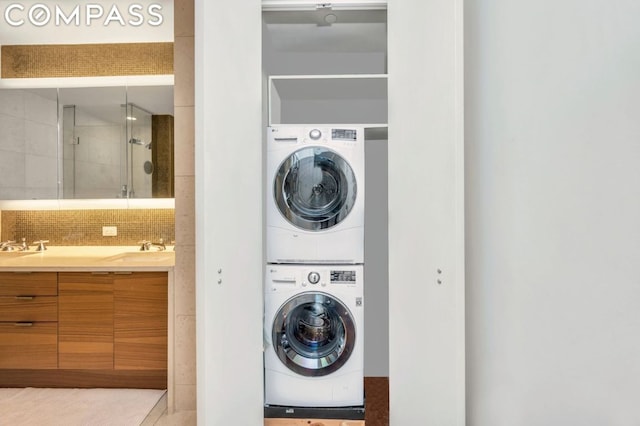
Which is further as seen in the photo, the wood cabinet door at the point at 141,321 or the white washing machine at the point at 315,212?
the wood cabinet door at the point at 141,321

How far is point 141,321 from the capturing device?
8.19ft

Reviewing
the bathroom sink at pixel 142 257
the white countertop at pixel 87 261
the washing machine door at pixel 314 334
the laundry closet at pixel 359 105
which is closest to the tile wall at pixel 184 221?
the white countertop at pixel 87 261

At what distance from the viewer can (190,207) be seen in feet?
7.64

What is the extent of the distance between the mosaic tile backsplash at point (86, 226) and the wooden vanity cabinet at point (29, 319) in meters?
0.67

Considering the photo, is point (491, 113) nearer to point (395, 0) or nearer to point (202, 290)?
point (395, 0)

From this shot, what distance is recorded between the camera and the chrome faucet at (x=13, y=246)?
3.04 meters

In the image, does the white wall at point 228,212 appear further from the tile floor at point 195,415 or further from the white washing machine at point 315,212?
the tile floor at point 195,415

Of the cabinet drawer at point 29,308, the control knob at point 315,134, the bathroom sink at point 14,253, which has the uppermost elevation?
the control knob at point 315,134

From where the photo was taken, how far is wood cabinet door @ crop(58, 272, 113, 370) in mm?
2514

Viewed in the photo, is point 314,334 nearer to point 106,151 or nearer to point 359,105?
point 359,105

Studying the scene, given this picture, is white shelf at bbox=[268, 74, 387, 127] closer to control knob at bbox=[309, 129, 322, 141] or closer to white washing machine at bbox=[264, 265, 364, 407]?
control knob at bbox=[309, 129, 322, 141]

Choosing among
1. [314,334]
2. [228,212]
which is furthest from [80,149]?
[314,334]

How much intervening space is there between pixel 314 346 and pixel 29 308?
A: 6.87 feet

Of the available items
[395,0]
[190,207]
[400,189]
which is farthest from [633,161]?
[190,207]
